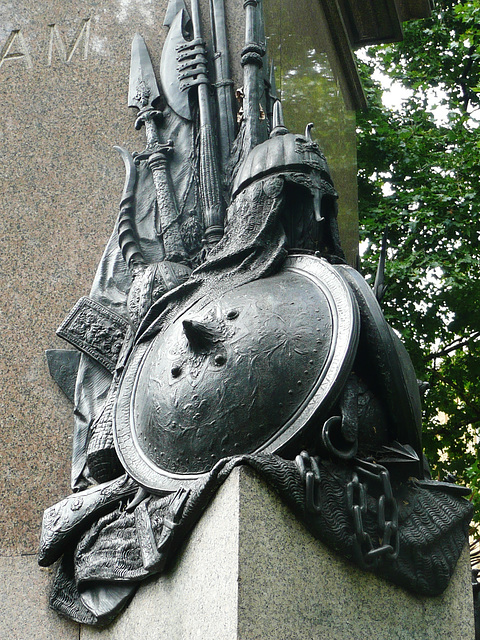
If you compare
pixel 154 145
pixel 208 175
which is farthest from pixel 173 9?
pixel 208 175

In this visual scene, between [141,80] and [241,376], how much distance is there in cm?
327

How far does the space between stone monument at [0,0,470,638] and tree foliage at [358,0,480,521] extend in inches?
233

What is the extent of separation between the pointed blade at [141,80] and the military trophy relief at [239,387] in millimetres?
697

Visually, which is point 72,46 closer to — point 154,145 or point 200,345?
point 154,145

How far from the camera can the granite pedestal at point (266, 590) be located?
5.20 m

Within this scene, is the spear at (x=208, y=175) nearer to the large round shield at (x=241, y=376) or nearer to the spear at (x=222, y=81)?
the spear at (x=222, y=81)

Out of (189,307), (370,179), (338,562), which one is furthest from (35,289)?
(370,179)

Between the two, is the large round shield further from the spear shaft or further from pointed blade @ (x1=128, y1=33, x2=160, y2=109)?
pointed blade @ (x1=128, y1=33, x2=160, y2=109)

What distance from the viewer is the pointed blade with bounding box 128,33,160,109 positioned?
8.17 m

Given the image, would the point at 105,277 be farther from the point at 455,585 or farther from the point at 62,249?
the point at 455,585

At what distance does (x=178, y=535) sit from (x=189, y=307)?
1470 mm

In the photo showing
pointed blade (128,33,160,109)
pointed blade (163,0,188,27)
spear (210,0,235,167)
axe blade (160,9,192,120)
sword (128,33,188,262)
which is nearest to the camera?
sword (128,33,188,262)

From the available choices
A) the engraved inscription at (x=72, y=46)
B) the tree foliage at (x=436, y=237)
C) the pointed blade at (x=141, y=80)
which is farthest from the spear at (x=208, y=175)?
the tree foliage at (x=436, y=237)

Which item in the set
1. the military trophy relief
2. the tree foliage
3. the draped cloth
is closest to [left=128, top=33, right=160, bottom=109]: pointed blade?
the military trophy relief
